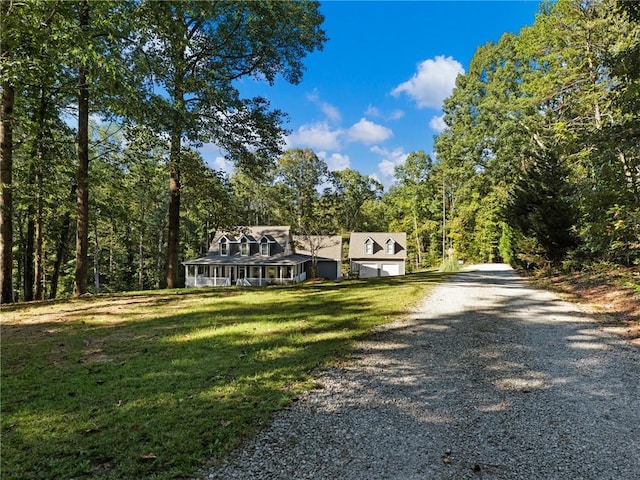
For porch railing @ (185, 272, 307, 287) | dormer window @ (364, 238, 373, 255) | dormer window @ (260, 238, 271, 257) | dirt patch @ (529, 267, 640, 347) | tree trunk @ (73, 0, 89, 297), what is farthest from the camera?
dormer window @ (364, 238, 373, 255)

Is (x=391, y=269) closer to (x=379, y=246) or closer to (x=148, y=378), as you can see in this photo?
(x=379, y=246)

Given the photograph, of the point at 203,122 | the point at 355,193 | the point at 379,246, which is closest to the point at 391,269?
the point at 379,246

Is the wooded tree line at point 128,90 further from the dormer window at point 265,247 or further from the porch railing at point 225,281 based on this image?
the dormer window at point 265,247

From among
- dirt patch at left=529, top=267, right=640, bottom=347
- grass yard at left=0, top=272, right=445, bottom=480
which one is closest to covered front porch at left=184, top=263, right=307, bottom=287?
dirt patch at left=529, top=267, right=640, bottom=347

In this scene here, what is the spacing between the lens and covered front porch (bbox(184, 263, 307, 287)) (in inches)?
1267

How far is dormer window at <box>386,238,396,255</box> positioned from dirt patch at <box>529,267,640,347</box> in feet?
74.5

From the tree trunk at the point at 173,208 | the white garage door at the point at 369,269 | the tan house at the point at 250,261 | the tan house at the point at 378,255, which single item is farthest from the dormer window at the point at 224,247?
the tree trunk at the point at 173,208

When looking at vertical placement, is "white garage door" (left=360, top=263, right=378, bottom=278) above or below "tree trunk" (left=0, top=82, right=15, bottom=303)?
below

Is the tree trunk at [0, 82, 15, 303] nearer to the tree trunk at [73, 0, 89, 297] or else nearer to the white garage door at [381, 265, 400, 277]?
the tree trunk at [73, 0, 89, 297]

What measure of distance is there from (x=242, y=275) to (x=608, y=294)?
88.5ft

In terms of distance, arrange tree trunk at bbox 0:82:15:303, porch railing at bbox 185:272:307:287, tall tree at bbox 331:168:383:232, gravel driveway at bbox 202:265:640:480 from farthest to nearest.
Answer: tall tree at bbox 331:168:383:232, porch railing at bbox 185:272:307:287, tree trunk at bbox 0:82:15:303, gravel driveway at bbox 202:265:640:480

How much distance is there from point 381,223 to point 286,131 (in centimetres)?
3805

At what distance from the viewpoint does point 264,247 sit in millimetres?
32844

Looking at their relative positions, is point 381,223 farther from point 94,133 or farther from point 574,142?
point 574,142
